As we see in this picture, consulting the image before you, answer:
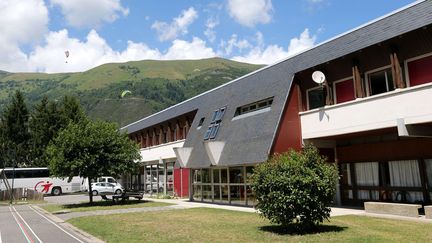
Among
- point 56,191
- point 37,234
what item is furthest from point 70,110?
point 37,234

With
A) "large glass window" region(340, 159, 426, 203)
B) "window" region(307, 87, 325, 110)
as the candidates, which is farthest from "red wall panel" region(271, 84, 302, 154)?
"large glass window" region(340, 159, 426, 203)

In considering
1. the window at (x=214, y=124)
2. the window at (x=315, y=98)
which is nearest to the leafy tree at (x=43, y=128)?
the window at (x=214, y=124)

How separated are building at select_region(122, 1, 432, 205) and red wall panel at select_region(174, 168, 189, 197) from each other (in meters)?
4.89

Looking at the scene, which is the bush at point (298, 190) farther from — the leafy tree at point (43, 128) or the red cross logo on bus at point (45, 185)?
the leafy tree at point (43, 128)

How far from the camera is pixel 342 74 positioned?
779 inches

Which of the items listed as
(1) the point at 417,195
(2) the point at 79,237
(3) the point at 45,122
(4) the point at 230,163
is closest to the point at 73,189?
(3) the point at 45,122

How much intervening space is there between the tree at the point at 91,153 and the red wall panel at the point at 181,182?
19.2ft

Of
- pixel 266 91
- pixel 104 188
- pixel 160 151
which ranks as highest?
pixel 266 91

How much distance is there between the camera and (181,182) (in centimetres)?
3512

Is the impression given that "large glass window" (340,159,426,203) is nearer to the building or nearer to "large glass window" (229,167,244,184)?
the building

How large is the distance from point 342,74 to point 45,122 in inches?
1953

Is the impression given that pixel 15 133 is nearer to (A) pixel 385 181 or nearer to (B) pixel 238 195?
(B) pixel 238 195

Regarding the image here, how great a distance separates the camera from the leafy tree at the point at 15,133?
60.5 m

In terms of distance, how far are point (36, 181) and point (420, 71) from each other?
151 ft
